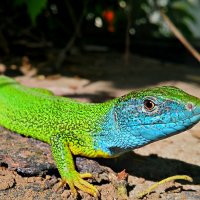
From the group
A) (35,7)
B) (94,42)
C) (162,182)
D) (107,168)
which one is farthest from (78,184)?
(94,42)

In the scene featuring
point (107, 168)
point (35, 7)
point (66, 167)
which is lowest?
point (66, 167)

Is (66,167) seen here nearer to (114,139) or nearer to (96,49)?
(114,139)

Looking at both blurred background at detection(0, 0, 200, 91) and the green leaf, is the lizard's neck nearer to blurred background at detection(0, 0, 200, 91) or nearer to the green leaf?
the green leaf

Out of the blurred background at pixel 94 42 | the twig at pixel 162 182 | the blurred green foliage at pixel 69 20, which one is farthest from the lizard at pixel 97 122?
the blurred green foliage at pixel 69 20

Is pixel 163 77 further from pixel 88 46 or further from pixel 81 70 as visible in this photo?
pixel 88 46

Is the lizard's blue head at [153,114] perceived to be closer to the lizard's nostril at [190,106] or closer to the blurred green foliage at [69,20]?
the lizard's nostril at [190,106]

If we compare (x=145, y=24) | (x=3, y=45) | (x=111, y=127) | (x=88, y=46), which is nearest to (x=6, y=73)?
(x=3, y=45)

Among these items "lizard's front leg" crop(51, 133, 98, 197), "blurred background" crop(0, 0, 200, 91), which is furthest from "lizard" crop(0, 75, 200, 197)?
"blurred background" crop(0, 0, 200, 91)
